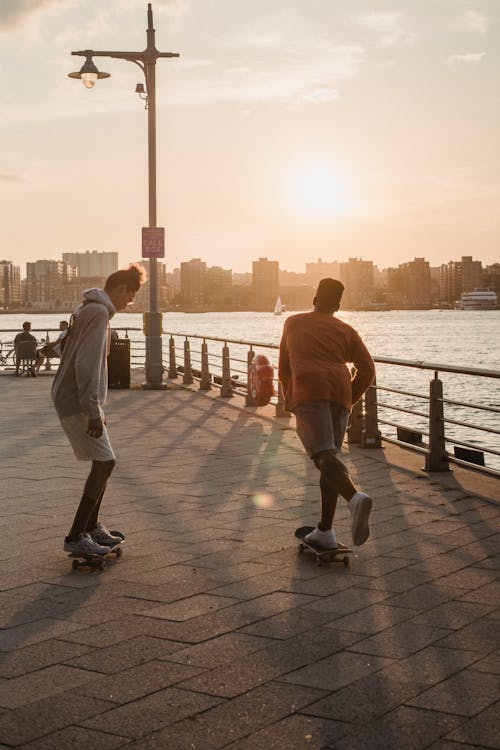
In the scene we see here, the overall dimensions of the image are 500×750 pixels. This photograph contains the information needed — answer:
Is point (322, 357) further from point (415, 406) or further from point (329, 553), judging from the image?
point (415, 406)

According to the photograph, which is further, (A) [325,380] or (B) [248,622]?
(A) [325,380]

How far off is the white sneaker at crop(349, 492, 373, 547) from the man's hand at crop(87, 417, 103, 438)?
1.46 meters

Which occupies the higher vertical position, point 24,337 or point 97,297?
point 97,297

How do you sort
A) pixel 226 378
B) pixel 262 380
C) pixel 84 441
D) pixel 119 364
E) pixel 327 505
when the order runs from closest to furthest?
pixel 84 441
pixel 327 505
pixel 262 380
pixel 226 378
pixel 119 364

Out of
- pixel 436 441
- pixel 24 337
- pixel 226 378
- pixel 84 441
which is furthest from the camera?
pixel 24 337

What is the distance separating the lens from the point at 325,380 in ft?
18.1

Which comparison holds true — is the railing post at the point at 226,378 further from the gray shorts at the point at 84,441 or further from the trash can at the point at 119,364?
the gray shorts at the point at 84,441

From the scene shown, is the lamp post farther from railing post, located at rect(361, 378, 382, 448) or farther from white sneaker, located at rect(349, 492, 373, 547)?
white sneaker, located at rect(349, 492, 373, 547)

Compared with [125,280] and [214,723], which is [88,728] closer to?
[214,723]

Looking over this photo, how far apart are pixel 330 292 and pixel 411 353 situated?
7502 centimetres

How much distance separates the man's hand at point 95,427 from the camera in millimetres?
5320

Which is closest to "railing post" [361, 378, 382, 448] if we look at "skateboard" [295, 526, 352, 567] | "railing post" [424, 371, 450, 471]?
"railing post" [424, 371, 450, 471]

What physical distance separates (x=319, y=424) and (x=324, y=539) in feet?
2.31

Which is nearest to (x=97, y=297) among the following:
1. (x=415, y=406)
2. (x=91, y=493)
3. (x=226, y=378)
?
(x=91, y=493)
